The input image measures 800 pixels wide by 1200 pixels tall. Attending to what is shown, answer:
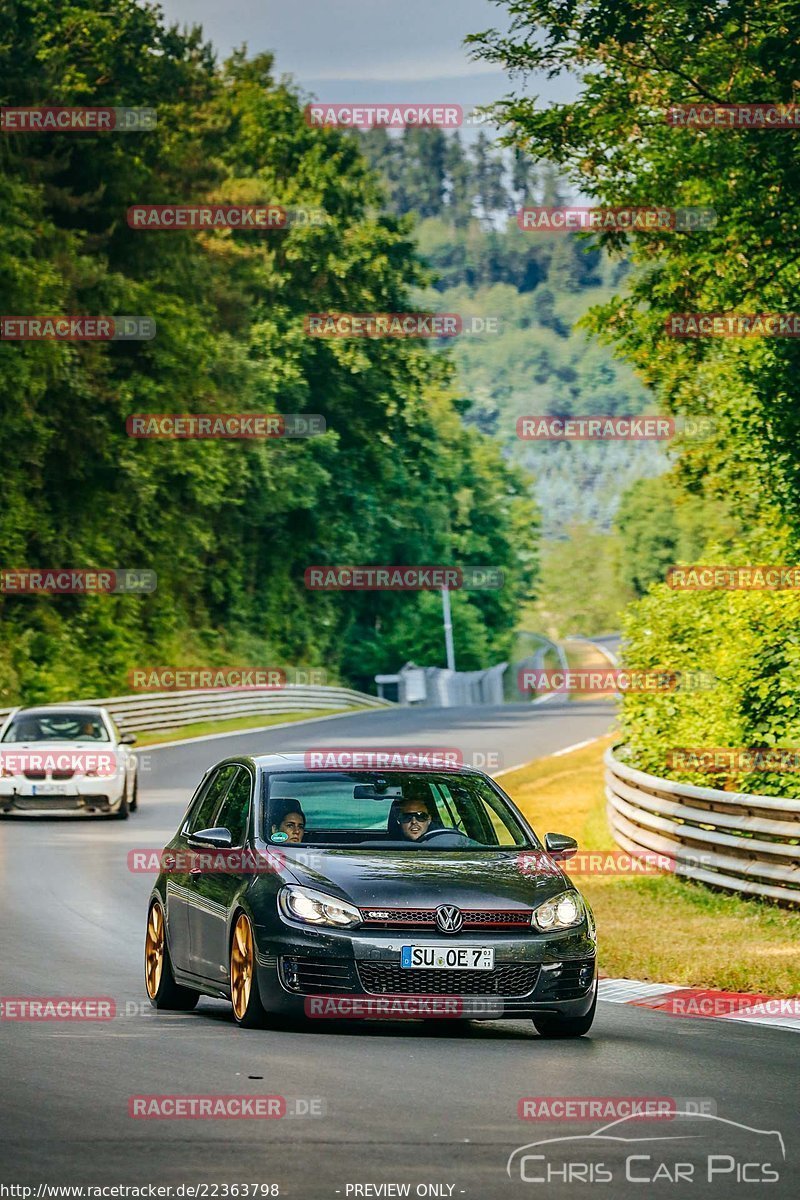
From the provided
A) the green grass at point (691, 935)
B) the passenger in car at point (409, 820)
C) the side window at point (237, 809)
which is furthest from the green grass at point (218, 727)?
the passenger in car at point (409, 820)

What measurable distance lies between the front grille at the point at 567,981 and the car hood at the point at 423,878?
367mm

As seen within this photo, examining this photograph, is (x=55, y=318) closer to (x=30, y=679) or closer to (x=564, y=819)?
(x=30, y=679)

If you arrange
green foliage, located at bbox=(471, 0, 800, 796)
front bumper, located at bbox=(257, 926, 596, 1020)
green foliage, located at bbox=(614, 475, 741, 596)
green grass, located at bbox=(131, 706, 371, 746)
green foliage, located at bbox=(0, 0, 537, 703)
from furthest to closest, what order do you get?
green foliage, located at bbox=(614, 475, 741, 596) → green foliage, located at bbox=(0, 0, 537, 703) → green grass, located at bbox=(131, 706, 371, 746) → green foliage, located at bbox=(471, 0, 800, 796) → front bumper, located at bbox=(257, 926, 596, 1020)

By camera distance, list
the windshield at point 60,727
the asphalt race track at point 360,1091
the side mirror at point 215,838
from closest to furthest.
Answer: the asphalt race track at point 360,1091
the side mirror at point 215,838
the windshield at point 60,727

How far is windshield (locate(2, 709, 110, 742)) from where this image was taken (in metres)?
27.9

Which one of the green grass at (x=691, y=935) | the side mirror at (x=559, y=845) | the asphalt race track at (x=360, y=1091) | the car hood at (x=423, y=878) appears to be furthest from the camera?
the green grass at (x=691, y=935)

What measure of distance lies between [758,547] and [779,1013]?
2311 centimetres

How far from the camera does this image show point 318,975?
10211 mm

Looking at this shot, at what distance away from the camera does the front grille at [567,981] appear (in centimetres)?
1039

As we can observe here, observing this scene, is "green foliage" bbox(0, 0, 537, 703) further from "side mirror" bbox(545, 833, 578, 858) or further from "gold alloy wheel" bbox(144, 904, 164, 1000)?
"side mirror" bbox(545, 833, 578, 858)

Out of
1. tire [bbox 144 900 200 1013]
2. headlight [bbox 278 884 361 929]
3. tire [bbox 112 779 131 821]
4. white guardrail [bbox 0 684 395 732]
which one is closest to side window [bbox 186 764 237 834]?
tire [bbox 144 900 200 1013]

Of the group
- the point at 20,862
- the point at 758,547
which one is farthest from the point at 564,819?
the point at 20,862

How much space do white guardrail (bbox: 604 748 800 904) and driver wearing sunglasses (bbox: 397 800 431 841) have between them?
5.54 meters

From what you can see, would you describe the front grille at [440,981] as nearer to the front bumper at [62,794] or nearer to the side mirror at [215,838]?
the side mirror at [215,838]
